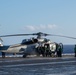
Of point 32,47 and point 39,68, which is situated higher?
point 32,47

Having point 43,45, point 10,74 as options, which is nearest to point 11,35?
point 43,45

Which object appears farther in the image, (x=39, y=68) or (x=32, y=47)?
(x=32, y=47)

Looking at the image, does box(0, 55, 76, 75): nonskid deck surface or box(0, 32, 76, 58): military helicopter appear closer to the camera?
box(0, 55, 76, 75): nonskid deck surface

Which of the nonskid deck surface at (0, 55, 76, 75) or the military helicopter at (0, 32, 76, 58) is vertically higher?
the military helicopter at (0, 32, 76, 58)

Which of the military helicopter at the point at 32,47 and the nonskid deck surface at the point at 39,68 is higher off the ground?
the military helicopter at the point at 32,47

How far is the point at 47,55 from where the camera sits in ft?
181

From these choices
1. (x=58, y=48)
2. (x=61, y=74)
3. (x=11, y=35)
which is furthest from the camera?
(x=58, y=48)

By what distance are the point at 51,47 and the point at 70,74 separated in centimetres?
3226

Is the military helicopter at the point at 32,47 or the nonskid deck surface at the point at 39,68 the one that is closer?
the nonskid deck surface at the point at 39,68

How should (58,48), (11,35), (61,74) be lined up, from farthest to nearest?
(58,48) → (11,35) → (61,74)

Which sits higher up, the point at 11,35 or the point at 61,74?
the point at 11,35

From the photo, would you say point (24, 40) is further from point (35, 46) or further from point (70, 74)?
point (70, 74)

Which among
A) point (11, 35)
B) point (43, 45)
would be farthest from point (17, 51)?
point (11, 35)

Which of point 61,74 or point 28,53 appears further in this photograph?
point 28,53
